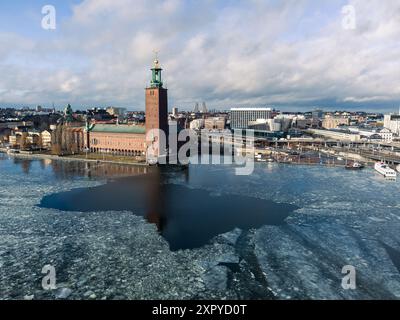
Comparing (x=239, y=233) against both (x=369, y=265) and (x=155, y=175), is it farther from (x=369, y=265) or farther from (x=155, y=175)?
(x=155, y=175)

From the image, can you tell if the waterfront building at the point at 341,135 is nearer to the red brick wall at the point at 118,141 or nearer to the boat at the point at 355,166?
the boat at the point at 355,166

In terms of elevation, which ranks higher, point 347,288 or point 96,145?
point 96,145

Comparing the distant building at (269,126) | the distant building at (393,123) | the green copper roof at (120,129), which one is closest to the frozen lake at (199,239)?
the green copper roof at (120,129)

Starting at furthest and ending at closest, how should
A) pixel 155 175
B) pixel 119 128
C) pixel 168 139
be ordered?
pixel 119 128, pixel 168 139, pixel 155 175

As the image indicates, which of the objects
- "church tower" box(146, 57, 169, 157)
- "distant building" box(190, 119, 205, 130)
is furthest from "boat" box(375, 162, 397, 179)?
"distant building" box(190, 119, 205, 130)

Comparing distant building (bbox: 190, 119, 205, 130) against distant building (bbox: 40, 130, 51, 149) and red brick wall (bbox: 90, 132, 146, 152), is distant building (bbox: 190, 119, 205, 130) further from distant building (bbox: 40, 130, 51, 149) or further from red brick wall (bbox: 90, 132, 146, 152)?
red brick wall (bbox: 90, 132, 146, 152)
